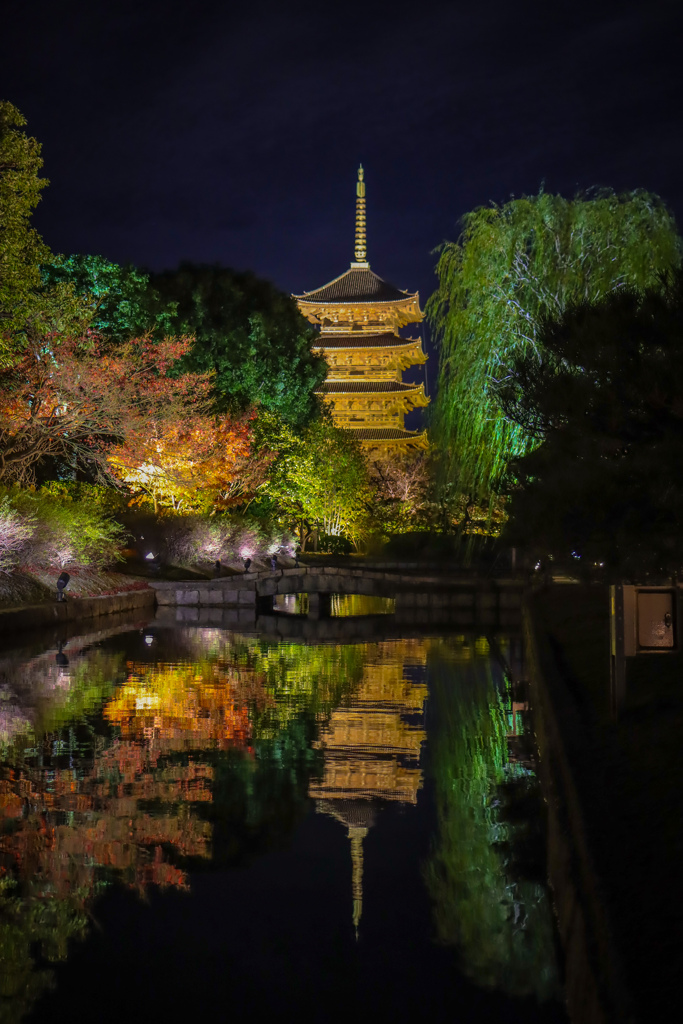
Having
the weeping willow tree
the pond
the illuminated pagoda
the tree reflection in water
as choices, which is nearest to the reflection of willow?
the pond

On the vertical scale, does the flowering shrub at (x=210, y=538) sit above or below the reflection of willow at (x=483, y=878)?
above

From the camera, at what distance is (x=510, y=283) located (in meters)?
18.9

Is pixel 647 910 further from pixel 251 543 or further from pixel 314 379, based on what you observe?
pixel 314 379

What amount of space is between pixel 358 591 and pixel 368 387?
113 feet

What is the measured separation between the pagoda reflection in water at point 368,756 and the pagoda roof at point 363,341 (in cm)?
Answer: 4999

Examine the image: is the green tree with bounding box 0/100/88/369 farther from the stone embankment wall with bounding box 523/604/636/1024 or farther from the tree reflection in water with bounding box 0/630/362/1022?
the stone embankment wall with bounding box 523/604/636/1024

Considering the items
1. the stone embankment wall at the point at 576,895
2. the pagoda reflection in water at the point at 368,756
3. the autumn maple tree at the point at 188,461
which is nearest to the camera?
the stone embankment wall at the point at 576,895

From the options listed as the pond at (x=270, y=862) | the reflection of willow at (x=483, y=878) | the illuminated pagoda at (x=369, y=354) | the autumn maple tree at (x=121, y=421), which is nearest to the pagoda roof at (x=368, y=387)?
the illuminated pagoda at (x=369, y=354)

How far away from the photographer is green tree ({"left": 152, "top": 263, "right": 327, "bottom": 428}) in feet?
119

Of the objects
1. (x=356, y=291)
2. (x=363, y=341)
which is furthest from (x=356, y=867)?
(x=356, y=291)

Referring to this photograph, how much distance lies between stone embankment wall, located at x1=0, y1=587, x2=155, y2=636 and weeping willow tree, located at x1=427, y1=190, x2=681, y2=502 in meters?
8.39

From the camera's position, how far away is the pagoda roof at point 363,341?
62.2 m

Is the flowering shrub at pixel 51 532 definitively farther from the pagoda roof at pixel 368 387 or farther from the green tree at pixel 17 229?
the pagoda roof at pixel 368 387

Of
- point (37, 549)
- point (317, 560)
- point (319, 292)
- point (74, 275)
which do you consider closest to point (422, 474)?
point (317, 560)
